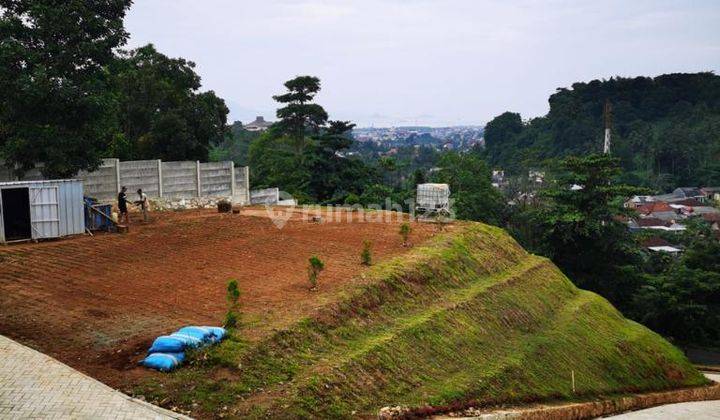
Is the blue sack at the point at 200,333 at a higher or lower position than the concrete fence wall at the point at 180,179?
lower

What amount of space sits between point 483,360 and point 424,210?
9.51 metres

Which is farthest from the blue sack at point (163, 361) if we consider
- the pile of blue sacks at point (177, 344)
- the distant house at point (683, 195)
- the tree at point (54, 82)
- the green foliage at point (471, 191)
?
the distant house at point (683, 195)

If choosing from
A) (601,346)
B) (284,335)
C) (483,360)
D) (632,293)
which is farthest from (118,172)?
(632,293)

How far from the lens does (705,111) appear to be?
277 ft

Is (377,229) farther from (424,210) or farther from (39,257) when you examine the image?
(39,257)

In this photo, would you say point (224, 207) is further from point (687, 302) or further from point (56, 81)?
point (687, 302)

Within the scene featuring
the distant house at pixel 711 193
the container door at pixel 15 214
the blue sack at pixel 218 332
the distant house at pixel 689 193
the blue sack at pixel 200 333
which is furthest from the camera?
the distant house at pixel 689 193

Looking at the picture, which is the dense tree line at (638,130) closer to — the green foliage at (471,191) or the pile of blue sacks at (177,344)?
the green foliage at (471,191)

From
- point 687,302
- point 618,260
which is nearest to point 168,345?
point 687,302

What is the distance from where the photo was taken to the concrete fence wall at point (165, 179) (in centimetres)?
1916

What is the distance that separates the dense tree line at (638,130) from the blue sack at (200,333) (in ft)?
222

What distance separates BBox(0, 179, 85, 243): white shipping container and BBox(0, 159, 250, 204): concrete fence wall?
9.19ft

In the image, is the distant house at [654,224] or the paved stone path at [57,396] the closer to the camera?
the paved stone path at [57,396]

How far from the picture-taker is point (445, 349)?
11.9m
